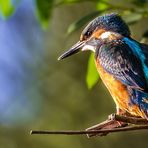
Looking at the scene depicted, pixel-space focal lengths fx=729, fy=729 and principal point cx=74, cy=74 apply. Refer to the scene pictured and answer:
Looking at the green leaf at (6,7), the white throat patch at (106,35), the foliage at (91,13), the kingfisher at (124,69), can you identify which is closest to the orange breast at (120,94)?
the kingfisher at (124,69)

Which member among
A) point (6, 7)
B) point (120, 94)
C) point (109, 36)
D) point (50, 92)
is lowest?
point (120, 94)

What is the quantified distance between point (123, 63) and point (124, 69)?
0.08ft

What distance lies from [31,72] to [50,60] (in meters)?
0.46

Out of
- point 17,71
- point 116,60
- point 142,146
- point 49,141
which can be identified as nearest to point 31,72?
point 17,71

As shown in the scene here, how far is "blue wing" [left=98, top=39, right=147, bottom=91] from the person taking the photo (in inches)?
105

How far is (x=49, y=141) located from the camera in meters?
10.1

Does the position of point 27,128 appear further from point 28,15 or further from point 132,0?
point 132,0

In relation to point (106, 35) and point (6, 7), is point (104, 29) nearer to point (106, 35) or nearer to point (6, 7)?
point (106, 35)

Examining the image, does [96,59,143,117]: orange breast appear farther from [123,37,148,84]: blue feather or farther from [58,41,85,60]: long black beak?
[58,41,85,60]: long black beak

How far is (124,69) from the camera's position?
2748 millimetres

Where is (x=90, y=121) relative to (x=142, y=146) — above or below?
above

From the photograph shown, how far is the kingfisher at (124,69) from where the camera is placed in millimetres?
2691

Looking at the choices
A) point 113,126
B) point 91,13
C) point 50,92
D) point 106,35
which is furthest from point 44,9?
point 50,92

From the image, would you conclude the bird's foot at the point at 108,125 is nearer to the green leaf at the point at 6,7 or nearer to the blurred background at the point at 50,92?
the green leaf at the point at 6,7
